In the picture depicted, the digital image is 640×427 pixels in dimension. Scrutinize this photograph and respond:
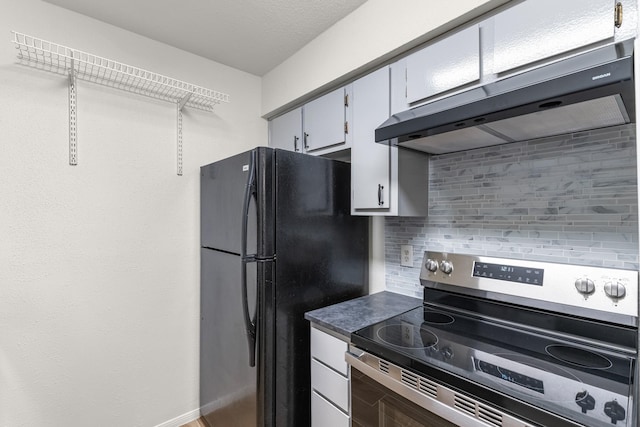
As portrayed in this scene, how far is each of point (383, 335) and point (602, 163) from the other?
1.07 metres

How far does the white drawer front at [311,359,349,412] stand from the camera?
1.35 metres

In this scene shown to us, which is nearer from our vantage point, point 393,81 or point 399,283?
point 393,81

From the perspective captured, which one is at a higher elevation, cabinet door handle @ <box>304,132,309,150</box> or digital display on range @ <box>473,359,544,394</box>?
cabinet door handle @ <box>304,132,309,150</box>

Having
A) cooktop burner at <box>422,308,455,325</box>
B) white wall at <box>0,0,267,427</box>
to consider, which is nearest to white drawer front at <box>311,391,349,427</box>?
cooktop burner at <box>422,308,455,325</box>

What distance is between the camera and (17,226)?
61.3 inches

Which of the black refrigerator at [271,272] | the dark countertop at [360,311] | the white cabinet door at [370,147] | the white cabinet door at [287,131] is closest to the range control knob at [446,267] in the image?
the dark countertop at [360,311]

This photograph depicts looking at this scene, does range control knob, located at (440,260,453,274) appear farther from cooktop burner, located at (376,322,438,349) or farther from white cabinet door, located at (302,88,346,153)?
white cabinet door, located at (302,88,346,153)

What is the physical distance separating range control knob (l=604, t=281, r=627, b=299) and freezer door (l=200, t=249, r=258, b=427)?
139 cm

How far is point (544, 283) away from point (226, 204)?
62.3 inches

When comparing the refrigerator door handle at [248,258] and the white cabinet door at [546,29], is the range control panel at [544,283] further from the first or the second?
the refrigerator door handle at [248,258]

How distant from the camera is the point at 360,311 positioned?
1.58 meters

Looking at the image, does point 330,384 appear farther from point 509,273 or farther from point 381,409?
point 509,273

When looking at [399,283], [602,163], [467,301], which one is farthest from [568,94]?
[399,283]

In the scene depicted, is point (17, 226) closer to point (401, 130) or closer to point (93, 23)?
point (93, 23)
